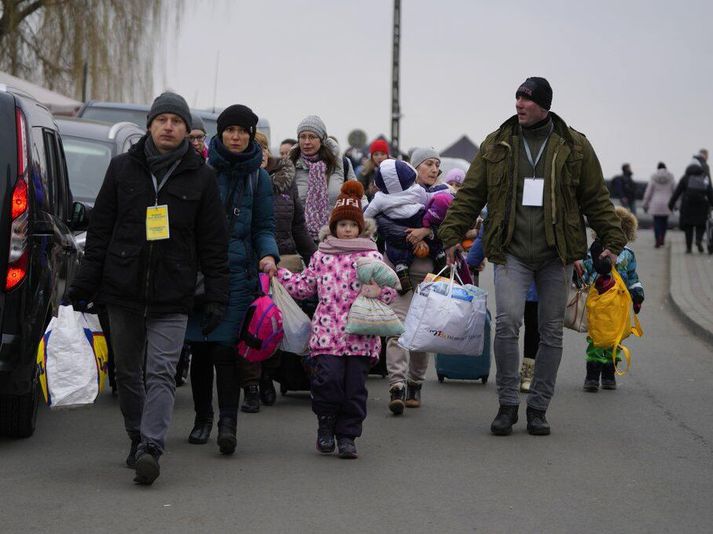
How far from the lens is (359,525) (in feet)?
21.5

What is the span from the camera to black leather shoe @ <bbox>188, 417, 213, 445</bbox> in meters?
8.56

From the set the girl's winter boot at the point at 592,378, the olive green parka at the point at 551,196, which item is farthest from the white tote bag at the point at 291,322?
the girl's winter boot at the point at 592,378

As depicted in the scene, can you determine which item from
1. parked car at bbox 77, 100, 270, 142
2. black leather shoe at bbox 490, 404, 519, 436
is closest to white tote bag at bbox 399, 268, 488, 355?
black leather shoe at bbox 490, 404, 519, 436

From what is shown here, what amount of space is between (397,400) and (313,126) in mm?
2460

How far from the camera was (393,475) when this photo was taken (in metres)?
7.77

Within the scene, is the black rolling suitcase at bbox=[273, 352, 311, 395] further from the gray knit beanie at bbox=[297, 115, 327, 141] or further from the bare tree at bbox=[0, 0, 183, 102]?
the bare tree at bbox=[0, 0, 183, 102]

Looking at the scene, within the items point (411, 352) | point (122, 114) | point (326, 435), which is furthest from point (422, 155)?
point (122, 114)

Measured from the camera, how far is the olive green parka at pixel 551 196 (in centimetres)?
906

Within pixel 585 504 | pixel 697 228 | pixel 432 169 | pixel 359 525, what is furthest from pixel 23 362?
pixel 697 228

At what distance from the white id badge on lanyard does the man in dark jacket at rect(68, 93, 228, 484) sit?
2193mm

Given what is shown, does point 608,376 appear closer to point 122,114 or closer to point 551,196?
point 551,196

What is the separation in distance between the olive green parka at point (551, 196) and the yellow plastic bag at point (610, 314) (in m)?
1.58

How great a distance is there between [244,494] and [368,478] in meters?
0.76

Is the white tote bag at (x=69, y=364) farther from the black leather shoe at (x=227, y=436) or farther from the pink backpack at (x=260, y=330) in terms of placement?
the pink backpack at (x=260, y=330)
